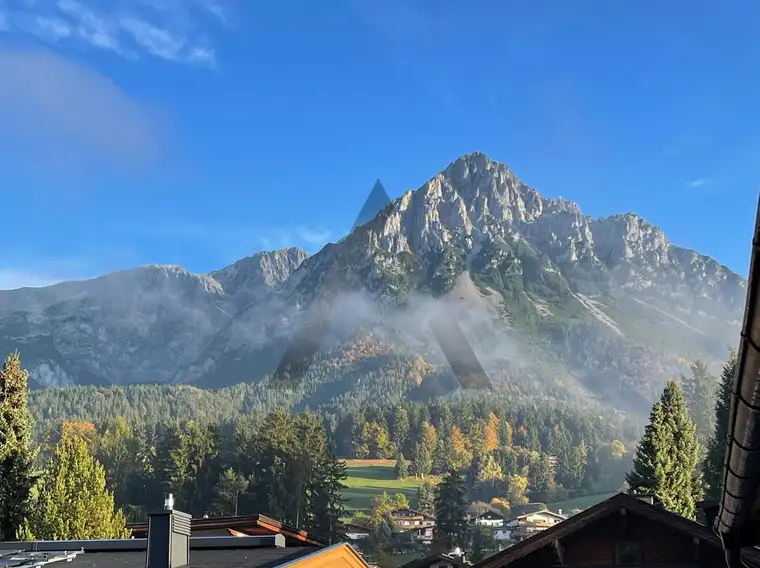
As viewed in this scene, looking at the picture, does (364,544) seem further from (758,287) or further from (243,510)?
(758,287)

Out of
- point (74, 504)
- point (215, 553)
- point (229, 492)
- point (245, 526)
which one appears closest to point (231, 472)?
point (229, 492)

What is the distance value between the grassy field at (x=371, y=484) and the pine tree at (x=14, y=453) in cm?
12429

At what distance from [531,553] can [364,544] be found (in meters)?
125

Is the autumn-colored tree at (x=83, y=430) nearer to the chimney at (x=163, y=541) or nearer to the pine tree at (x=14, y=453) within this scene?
the pine tree at (x=14, y=453)

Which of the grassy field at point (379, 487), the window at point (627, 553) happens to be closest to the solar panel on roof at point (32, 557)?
the window at point (627, 553)

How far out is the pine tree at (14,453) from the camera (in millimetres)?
40125

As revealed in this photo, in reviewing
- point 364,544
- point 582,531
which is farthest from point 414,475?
point 582,531

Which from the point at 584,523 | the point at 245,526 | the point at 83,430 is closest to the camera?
the point at 584,523

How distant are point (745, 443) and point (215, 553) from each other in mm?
17976

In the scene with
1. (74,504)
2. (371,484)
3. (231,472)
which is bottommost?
(371,484)

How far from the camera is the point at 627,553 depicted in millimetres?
21969

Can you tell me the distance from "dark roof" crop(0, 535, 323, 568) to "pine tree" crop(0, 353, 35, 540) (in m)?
18.8

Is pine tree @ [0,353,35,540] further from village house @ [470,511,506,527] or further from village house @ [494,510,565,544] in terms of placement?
village house @ [494,510,565,544]

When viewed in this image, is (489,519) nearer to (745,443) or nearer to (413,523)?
(413,523)
